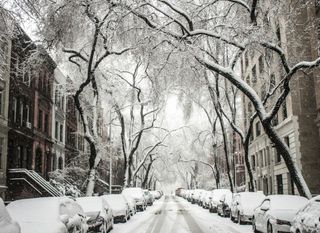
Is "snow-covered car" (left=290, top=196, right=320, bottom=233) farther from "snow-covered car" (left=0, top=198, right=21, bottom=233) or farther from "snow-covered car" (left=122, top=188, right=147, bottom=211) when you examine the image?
"snow-covered car" (left=122, top=188, right=147, bottom=211)

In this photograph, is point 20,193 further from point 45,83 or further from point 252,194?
point 252,194

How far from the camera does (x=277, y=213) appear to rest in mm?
14680

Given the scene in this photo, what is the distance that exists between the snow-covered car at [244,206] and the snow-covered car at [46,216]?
10412 mm

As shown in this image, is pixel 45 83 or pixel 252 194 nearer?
pixel 252 194

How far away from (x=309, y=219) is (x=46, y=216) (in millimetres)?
6008

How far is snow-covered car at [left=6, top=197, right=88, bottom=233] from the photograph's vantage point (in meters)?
10.4

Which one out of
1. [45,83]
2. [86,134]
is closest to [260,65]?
[45,83]

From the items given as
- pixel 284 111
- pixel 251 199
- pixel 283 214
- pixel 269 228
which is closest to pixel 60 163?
pixel 284 111

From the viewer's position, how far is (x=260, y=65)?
4400cm

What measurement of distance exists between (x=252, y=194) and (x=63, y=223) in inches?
558

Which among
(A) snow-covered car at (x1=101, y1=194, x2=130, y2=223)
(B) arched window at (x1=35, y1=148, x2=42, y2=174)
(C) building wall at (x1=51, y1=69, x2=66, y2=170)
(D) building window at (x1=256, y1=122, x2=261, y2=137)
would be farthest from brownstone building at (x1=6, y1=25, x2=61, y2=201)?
(D) building window at (x1=256, y1=122, x2=261, y2=137)

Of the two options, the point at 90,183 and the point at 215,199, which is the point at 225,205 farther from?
the point at 90,183

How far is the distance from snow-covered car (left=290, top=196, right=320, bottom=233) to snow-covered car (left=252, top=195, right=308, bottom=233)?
9.37ft

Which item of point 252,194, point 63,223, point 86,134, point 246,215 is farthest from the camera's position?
point 86,134
